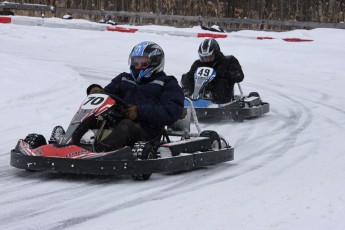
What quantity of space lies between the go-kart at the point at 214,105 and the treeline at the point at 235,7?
17.9 metres

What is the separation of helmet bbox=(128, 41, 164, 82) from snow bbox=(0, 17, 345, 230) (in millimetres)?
1100

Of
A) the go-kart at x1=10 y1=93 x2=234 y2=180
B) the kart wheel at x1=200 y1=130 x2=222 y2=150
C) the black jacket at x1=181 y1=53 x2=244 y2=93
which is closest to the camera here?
the go-kart at x1=10 y1=93 x2=234 y2=180

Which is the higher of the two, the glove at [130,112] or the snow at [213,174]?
the glove at [130,112]

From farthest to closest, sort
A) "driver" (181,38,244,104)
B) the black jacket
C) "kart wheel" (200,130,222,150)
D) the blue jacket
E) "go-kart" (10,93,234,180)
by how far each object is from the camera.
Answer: the black jacket
"driver" (181,38,244,104)
"kart wheel" (200,130,222,150)
the blue jacket
"go-kart" (10,93,234,180)

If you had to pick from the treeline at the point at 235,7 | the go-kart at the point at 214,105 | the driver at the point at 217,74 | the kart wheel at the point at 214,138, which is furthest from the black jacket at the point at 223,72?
the treeline at the point at 235,7

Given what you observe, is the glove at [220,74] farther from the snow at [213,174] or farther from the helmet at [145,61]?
the helmet at [145,61]

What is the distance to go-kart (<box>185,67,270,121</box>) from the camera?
37.0 feet

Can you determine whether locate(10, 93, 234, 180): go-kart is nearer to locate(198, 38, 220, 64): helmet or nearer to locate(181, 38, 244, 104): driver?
locate(181, 38, 244, 104): driver

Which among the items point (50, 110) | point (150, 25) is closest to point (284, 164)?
Result: point (50, 110)

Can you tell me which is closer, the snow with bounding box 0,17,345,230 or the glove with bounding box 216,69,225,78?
the snow with bounding box 0,17,345,230

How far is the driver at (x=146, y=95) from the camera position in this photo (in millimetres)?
6980

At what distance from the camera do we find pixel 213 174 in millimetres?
7160

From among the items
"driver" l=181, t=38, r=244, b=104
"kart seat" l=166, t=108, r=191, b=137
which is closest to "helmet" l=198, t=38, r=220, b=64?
"driver" l=181, t=38, r=244, b=104

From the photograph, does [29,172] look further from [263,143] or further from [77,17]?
[77,17]
